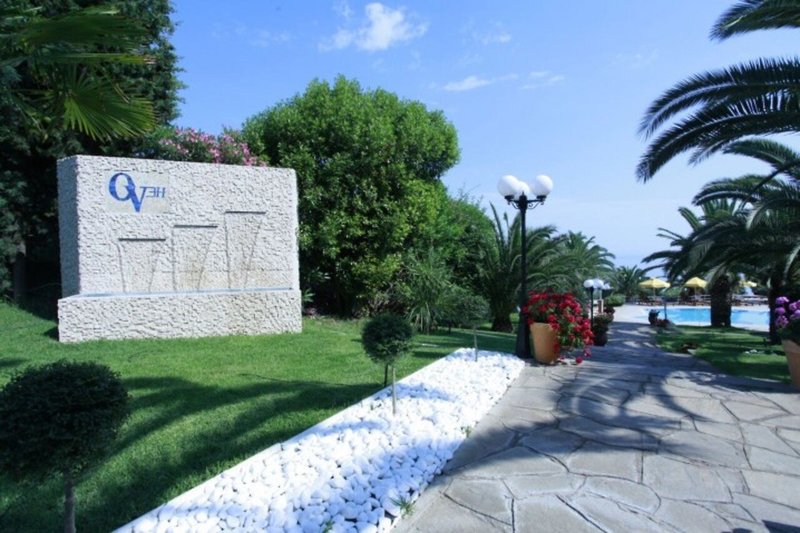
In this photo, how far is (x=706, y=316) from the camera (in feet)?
120

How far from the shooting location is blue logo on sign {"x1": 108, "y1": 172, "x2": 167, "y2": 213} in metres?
8.41

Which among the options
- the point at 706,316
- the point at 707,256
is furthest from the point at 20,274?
the point at 706,316

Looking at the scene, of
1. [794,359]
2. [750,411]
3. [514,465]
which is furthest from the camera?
[794,359]

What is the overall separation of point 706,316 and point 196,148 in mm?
39256

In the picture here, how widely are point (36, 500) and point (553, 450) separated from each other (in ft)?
12.1

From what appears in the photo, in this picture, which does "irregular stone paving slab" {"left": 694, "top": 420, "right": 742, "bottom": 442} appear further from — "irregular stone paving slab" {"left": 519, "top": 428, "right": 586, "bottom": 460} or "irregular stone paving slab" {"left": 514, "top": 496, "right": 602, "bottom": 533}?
"irregular stone paving slab" {"left": 514, "top": 496, "right": 602, "bottom": 533}

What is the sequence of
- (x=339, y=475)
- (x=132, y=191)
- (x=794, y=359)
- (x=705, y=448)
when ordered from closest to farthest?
1. (x=339, y=475)
2. (x=705, y=448)
3. (x=794, y=359)
4. (x=132, y=191)

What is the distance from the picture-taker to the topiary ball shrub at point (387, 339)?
452 centimetres

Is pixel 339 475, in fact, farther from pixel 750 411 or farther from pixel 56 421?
pixel 750 411

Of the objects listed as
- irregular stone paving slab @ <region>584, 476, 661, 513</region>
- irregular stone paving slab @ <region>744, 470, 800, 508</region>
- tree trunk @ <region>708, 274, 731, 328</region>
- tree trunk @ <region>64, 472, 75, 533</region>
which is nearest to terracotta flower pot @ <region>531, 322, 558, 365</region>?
irregular stone paving slab @ <region>744, 470, 800, 508</region>

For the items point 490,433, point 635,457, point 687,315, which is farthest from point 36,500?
point 687,315

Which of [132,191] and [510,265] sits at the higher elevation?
[132,191]

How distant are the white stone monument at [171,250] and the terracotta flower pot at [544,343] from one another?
14.9 feet

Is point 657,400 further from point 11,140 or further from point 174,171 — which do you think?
point 11,140
